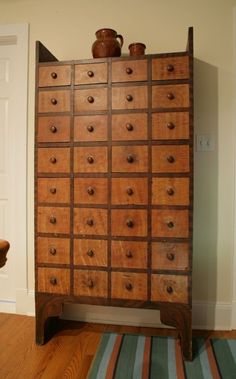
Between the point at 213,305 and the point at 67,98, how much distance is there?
5.75ft

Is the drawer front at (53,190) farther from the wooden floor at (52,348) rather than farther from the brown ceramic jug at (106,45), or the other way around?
the wooden floor at (52,348)

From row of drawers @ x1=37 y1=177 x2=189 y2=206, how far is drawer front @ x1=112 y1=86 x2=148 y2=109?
435 millimetres

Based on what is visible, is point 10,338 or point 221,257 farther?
point 221,257

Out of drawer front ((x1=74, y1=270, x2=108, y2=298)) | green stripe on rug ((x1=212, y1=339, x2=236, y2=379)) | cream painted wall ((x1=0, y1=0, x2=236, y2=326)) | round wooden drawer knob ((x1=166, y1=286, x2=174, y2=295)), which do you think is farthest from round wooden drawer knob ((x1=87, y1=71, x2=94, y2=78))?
green stripe on rug ((x1=212, y1=339, x2=236, y2=379))

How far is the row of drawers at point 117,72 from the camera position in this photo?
1.43 m

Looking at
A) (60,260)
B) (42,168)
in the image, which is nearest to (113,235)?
(60,260)

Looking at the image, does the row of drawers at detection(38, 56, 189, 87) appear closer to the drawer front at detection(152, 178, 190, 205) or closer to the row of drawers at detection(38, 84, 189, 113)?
the row of drawers at detection(38, 84, 189, 113)

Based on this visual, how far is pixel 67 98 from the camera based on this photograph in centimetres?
154

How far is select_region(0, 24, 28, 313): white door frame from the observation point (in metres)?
1.96

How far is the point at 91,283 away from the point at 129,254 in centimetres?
30

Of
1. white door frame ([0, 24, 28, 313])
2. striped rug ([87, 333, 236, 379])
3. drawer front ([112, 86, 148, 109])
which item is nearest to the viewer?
striped rug ([87, 333, 236, 379])

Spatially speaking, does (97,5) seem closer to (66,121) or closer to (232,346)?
(66,121)

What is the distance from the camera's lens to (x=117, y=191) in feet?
4.92

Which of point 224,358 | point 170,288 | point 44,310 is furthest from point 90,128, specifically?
point 224,358
